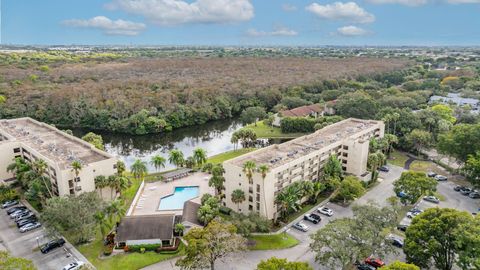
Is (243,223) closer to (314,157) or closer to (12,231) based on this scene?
(314,157)

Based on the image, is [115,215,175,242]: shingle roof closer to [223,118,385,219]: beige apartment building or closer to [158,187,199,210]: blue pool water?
[158,187,199,210]: blue pool water

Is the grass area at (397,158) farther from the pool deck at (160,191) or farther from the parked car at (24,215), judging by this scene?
the parked car at (24,215)

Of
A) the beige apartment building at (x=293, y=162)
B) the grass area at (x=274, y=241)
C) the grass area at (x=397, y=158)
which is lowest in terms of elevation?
the grass area at (x=274, y=241)

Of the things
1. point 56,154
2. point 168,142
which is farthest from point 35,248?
point 168,142

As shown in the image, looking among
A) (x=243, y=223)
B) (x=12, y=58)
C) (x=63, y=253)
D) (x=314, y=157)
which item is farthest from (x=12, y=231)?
(x=12, y=58)

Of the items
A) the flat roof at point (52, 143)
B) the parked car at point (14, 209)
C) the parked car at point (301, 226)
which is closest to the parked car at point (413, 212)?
the parked car at point (301, 226)

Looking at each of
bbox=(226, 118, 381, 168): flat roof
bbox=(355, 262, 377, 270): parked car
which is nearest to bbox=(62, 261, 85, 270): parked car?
bbox=(226, 118, 381, 168): flat roof
